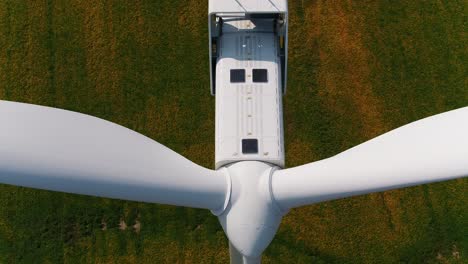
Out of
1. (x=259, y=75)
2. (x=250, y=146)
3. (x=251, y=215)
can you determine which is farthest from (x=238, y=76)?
(x=251, y=215)

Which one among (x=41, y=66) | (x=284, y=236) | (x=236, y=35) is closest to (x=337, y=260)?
(x=284, y=236)

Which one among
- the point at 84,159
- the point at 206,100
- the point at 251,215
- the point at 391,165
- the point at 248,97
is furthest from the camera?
the point at 206,100

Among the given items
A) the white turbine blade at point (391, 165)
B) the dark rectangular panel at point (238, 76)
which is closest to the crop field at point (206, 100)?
the dark rectangular panel at point (238, 76)

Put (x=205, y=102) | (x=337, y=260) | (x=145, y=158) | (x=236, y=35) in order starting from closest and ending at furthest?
(x=145, y=158)
(x=236, y=35)
(x=337, y=260)
(x=205, y=102)

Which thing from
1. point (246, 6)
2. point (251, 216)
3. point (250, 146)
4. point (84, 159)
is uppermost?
point (246, 6)

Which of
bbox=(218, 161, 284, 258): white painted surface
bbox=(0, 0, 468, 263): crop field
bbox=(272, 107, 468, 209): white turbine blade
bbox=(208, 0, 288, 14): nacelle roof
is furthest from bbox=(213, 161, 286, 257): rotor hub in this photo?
bbox=(0, 0, 468, 263): crop field

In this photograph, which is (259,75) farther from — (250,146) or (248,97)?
(250,146)

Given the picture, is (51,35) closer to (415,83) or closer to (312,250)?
(312,250)
